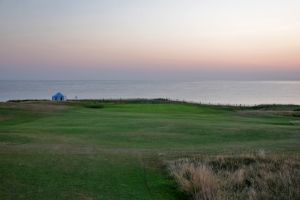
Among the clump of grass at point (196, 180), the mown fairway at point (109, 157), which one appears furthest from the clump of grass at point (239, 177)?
the mown fairway at point (109, 157)

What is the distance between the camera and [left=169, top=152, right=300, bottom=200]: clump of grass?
996 cm

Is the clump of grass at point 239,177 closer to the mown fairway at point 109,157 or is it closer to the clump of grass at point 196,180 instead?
the clump of grass at point 196,180

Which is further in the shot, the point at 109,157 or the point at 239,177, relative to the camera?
the point at 109,157

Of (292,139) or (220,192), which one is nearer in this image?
(220,192)

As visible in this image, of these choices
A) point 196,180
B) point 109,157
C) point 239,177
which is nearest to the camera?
point 196,180

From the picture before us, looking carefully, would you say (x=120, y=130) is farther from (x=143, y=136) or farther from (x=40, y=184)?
(x=40, y=184)

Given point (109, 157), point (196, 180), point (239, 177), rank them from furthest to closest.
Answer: point (109, 157) < point (239, 177) < point (196, 180)

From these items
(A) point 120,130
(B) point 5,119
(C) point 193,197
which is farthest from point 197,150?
(B) point 5,119

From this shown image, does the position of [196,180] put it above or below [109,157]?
below

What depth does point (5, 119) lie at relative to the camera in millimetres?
31562

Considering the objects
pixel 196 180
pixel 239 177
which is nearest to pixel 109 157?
pixel 196 180

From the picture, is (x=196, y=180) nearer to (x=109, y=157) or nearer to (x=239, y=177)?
(x=239, y=177)

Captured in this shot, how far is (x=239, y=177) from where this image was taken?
11625 millimetres

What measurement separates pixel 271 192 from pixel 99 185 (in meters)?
5.11
